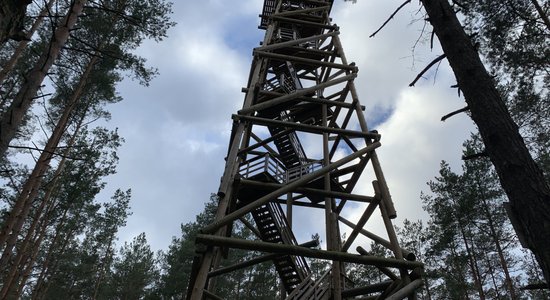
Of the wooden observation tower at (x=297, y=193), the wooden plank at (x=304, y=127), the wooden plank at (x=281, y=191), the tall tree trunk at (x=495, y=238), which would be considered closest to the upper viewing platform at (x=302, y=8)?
the wooden observation tower at (x=297, y=193)

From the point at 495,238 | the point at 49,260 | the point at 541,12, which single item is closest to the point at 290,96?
the point at 541,12

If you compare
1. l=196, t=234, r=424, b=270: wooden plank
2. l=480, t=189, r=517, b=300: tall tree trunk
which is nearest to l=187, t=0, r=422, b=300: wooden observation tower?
l=196, t=234, r=424, b=270: wooden plank

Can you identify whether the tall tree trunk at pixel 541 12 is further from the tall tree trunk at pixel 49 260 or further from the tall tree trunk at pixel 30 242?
the tall tree trunk at pixel 49 260

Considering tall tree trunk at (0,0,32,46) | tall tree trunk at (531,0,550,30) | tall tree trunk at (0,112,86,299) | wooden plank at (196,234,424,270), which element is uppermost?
tall tree trunk at (531,0,550,30)

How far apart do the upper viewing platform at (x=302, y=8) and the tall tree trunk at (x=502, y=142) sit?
7.83 m

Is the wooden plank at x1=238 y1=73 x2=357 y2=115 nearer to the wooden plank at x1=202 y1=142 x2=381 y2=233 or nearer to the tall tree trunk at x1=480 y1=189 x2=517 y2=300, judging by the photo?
the wooden plank at x1=202 y1=142 x2=381 y2=233

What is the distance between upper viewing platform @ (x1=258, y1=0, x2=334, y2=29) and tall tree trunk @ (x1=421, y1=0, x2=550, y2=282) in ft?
25.7

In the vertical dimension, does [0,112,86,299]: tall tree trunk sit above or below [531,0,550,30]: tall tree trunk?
below

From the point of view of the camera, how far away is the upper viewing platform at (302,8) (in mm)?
12271

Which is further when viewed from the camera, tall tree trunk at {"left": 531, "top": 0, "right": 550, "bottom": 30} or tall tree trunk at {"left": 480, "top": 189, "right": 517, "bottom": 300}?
tall tree trunk at {"left": 480, "top": 189, "right": 517, "bottom": 300}

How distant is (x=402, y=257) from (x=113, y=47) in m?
11.8

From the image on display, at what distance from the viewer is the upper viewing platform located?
12.3 metres

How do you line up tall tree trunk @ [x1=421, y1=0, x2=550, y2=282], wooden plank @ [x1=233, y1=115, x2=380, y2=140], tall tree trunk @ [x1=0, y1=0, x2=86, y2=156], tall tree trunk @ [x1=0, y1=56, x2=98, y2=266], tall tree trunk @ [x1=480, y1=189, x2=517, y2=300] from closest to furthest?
tall tree trunk @ [x1=421, y1=0, x2=550, y2=282] < tall tree trunk @ [x1=0, y1=0, x2=86, y2=156] < wooden plank @ [x1=233, y1=115, x2=380, y2=140] < tall tree trunk @ [x1=0, y1=56, x2=98, y2=266] < tall tree trunk @ [x1=480, y1=189, x2=517, y2=300]

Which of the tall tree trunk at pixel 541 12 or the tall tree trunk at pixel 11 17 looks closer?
the tall tree trunk at pixel 11 17
